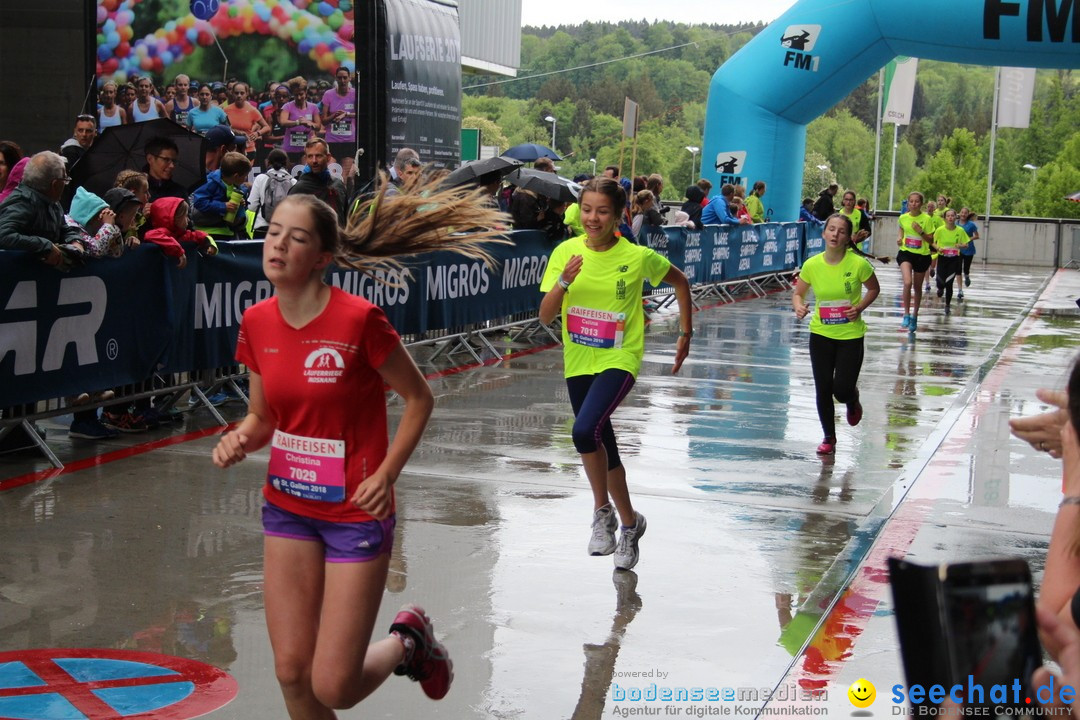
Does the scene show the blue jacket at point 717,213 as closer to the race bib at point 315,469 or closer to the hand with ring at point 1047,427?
the race bib at point 315,469

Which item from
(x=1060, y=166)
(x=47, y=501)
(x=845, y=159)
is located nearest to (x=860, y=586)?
(x=47, y=501)

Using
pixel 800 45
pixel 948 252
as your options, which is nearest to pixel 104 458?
pixel 948 252

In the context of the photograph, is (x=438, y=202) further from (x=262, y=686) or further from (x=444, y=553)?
(x=444, y=553)

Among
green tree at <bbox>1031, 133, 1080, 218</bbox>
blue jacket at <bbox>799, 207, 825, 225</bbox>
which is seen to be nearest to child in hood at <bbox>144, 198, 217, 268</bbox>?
blue jacket at <bbox>799, 207, 825, 225</bbox>

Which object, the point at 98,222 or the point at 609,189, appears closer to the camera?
the point at 609,189

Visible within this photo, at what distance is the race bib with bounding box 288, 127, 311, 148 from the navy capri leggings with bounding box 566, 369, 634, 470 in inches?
388

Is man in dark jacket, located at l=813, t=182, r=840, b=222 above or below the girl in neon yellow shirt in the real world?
above

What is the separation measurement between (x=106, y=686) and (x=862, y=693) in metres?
2.84

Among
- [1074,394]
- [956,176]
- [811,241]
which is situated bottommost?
[1074,394]

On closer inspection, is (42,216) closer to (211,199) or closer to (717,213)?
(211,199)

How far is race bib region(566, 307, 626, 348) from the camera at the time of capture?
6551mm

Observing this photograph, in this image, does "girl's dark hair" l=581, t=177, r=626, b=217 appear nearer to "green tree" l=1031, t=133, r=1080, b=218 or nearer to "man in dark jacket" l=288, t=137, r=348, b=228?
"man in dark jacket" l=288, t=137, r=348, b=228

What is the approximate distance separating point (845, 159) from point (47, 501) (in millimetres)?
154655

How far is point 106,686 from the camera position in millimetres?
4824
